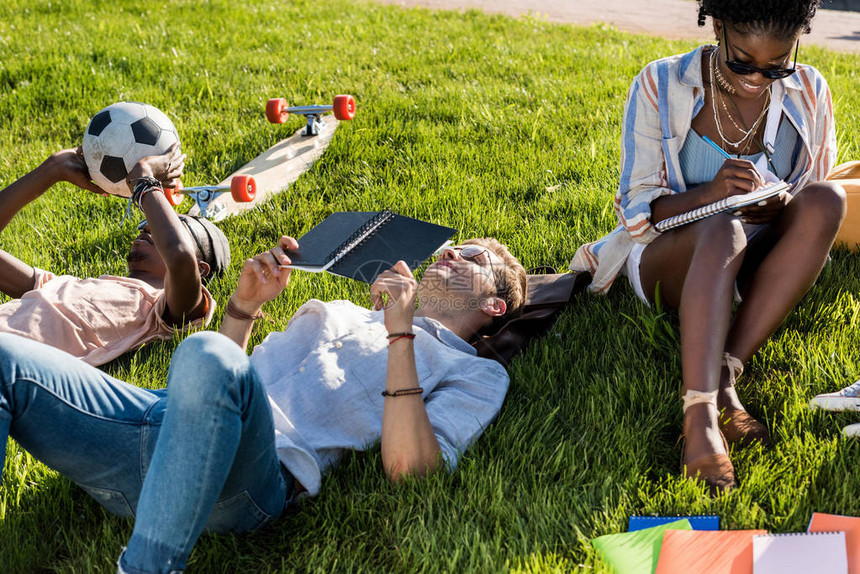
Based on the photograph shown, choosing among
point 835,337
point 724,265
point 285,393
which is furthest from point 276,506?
point 835,337

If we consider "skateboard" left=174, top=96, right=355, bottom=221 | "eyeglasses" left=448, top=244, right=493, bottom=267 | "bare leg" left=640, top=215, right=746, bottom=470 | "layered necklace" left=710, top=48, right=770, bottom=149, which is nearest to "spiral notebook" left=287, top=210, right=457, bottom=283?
"eyeglasses" left=448, top=244, right=493, bottom=267

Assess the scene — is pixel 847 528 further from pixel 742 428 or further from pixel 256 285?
pixel 256 285

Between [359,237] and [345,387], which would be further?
[359,237]

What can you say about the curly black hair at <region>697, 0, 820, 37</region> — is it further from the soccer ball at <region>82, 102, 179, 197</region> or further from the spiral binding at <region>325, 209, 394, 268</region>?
the soccer ball at <region>82, 102, 179, 197</region>

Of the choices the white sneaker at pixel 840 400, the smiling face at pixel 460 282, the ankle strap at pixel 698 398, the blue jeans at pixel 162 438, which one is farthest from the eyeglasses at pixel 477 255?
the white sneaker at pixel 840 400

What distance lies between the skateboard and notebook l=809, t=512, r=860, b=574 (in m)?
3.48

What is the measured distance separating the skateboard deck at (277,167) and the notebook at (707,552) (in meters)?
3.38

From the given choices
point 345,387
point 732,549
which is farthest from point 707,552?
point 345,387

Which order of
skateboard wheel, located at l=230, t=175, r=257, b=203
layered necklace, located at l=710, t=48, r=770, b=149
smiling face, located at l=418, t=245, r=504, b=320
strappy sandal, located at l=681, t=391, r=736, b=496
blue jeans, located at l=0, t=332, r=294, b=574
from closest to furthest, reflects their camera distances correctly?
1. blue jeans, located at l=0, t=332, r=294, b=574
2. strappy sandal, located at l=681, t=391, r=736, b=496
3. smiling face, located at l=418, t=245, r=504, b=320
4. layered necklace, located at l=710, t=48, r=770, b=149
5. skateboard wheel, located at l=230, t=175, r=257, b=203

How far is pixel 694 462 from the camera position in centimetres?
270

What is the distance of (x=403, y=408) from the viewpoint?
2.54m

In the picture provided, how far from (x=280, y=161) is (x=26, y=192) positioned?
2064 mm

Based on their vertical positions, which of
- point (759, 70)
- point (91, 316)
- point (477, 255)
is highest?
point (759, 70)

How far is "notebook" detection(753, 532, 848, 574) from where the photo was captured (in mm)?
2293
